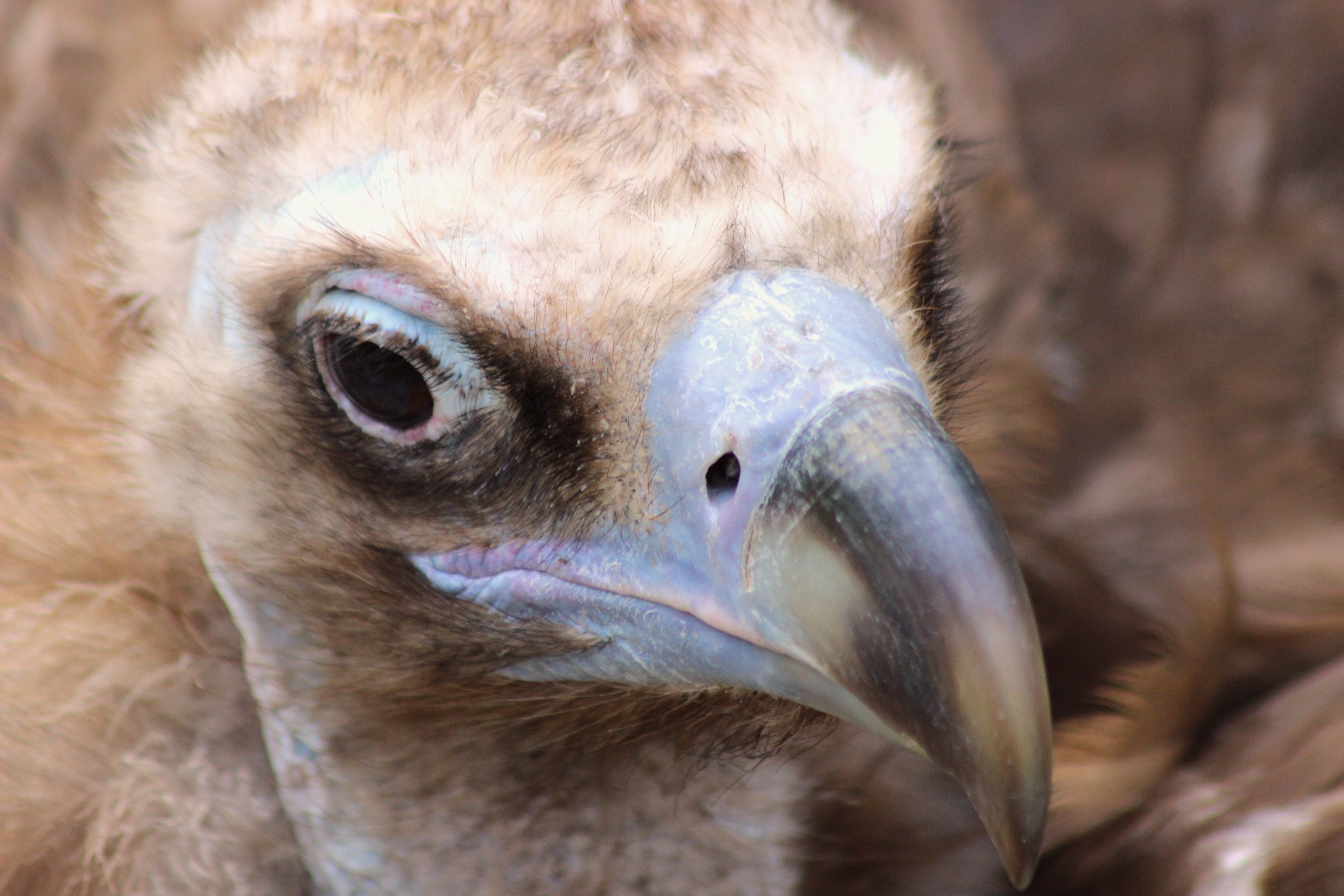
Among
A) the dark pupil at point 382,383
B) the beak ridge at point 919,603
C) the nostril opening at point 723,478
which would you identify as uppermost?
the dark pupil at point 382,383

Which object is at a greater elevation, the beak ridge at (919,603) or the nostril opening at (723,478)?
the nostril opening at (723,478)

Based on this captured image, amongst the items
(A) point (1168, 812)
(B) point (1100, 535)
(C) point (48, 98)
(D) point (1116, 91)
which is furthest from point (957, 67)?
(C) point (48, 98)

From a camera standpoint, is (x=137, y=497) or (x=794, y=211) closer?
(x=794, y=211)

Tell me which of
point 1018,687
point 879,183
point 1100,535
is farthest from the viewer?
point 1100,535

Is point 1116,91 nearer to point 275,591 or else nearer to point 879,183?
point 879,183

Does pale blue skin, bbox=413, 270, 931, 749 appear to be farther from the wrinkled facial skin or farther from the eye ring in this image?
the eye ring

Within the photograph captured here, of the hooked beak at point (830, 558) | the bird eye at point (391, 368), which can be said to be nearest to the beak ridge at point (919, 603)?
the hooked beak at point (830, 558)

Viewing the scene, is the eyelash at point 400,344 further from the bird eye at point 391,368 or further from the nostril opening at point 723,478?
the nostril opening at point 723,478

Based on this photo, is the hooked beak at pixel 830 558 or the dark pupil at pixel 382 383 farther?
the dark pupil at pixel 382 383

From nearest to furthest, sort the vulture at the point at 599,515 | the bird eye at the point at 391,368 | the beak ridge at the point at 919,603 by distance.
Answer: the beak ridge at the point at 919,603 → the vulture at the point at 599,515 → the bird eye at the point at 391,368
